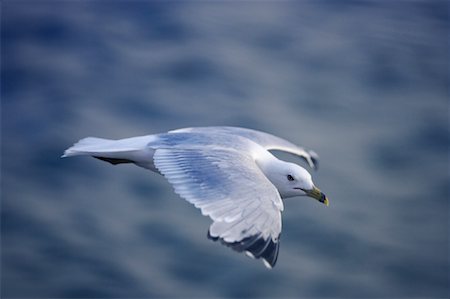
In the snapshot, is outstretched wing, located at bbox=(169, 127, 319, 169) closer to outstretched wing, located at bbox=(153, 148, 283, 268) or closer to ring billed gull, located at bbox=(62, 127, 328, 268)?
ring billed gull, located at bbox=(62, 127, 328, 268)

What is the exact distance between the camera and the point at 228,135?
9.54ft

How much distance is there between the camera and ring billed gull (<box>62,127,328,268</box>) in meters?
2.23

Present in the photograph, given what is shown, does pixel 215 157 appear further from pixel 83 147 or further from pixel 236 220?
pixel 83 147

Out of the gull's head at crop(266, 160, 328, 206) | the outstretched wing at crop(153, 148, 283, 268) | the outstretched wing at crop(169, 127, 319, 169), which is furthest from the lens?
the outstretched wing at crop(169, 127, 319, 169)

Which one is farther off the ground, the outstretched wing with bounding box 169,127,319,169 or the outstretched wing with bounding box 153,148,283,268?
the outstretched wing with bounding box 169,127,319,169

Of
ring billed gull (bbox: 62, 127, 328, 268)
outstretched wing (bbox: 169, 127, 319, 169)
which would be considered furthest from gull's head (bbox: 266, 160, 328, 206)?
outstretched wing (bbox: 169, 127, 319, 169)

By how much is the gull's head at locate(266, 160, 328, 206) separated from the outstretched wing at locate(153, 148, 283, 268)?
0.13 m

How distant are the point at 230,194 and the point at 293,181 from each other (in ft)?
1.41

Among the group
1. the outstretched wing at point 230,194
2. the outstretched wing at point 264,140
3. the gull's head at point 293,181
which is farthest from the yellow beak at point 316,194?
the outstretched wing at point 264,140

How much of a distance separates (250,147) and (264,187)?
1.48 ft

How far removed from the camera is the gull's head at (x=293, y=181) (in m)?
2.71

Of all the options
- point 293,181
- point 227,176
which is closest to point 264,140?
point 293,181

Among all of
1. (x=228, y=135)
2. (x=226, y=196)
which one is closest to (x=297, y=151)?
(x=228, y=135)

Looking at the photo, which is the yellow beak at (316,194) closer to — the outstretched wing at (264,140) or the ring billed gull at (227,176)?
the ring billed gull at (227,176)
